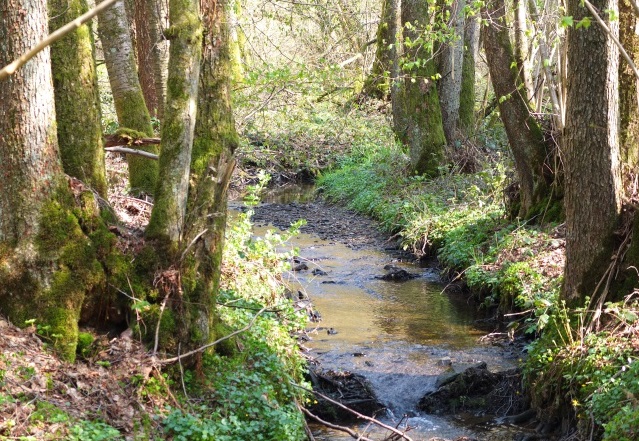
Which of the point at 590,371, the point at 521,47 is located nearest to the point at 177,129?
the point at 590,371

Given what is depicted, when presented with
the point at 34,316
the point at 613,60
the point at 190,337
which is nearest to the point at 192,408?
the point at 190,337

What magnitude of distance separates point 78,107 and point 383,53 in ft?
66.4

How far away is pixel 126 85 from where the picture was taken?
9500mm

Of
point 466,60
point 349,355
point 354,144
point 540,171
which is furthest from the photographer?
point 354,144

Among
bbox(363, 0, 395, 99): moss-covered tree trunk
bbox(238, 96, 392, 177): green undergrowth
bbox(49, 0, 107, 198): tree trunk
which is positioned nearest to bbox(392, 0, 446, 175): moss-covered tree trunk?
bbox(363, 0, 395, 99): moss-covered tree trunk

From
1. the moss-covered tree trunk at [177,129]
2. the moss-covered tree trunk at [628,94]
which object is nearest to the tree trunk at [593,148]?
the moss-covered tree trunk at [628,94]

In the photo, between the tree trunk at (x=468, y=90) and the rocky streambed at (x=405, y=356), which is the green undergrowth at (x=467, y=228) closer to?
the rocky streambed at (x=405, y=356)

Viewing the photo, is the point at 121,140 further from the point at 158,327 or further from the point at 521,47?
the point at 521,47

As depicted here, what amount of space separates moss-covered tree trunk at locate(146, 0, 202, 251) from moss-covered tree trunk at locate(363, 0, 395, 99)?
12728 millimetres

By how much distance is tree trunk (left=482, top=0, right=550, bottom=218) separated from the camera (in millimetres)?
11875

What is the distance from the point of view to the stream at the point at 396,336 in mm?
7434

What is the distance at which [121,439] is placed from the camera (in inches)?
190

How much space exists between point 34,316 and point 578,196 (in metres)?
5.26

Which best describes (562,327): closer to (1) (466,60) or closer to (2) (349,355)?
(2) (349,355)
